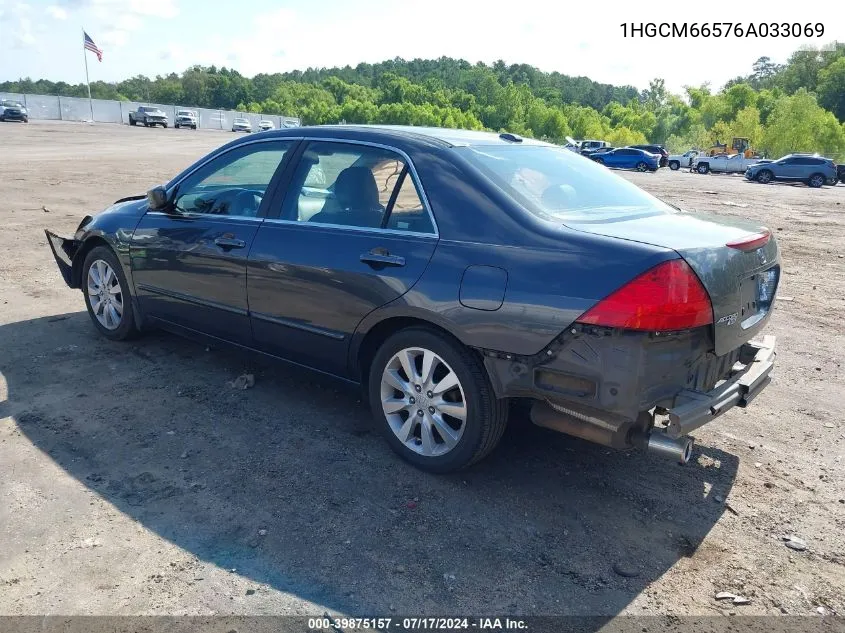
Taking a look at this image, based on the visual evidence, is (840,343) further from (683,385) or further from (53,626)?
(53,626)

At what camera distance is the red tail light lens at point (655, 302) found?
2.99 metres

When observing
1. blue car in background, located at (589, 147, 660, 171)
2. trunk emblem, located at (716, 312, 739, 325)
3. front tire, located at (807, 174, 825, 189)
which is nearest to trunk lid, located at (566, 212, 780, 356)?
trunk emblem, located at (716, 312, 739, 325)

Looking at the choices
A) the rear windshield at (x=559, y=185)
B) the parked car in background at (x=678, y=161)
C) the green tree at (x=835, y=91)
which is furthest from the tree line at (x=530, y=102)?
the rear windshield at (x=559, y=185)

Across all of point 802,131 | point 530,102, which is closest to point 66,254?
point 802,131

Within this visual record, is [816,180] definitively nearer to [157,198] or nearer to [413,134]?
[413,134]

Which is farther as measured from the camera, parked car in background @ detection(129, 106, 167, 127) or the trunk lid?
parked car in background @ detection(129, 106, 167, 127)

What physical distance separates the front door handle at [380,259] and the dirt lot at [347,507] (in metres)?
1.04

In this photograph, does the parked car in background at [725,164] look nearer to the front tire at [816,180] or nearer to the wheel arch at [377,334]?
the front tire at [816,180]

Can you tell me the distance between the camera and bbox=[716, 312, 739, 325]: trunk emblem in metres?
3.25

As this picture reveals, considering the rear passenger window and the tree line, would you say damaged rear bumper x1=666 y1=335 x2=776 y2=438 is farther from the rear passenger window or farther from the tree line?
the tree line

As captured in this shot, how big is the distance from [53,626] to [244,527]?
34.7 inches

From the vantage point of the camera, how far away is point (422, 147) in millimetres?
3902

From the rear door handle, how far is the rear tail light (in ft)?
5.33

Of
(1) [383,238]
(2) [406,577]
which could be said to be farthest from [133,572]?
(1) [383,238]
